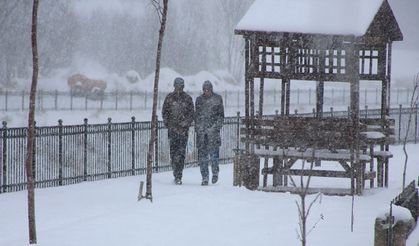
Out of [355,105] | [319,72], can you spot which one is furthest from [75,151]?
[355,105]

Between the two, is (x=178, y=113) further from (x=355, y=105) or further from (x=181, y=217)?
(x=181, y=217)

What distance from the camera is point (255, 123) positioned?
1415cm

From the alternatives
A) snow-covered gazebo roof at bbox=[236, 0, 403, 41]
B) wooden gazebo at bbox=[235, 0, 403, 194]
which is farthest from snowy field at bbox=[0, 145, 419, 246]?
snow-covered gazebo roof at bbox=[236, 0, 403, 41]

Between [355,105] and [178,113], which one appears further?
[178,113]

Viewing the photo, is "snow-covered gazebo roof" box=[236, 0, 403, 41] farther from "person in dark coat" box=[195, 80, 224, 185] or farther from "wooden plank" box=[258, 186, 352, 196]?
"wooden plank" box=[258, 186, 352, 196]

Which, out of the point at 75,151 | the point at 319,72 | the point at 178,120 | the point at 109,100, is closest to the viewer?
the point at 319,72

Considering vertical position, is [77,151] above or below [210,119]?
below

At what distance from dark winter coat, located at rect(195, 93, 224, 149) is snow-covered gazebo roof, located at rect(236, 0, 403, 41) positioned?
1.50 m

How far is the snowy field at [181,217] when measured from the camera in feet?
29.5

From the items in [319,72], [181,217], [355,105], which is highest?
[319,72]

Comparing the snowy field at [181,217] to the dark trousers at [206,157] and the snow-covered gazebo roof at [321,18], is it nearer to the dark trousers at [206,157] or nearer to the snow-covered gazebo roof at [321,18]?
the dark trousers at [206,157]

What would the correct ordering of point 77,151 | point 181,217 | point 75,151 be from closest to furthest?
point 181,217 → point 75,151 → point 77,151

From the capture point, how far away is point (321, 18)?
44.5 feet

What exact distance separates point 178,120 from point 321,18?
345 centimetres
